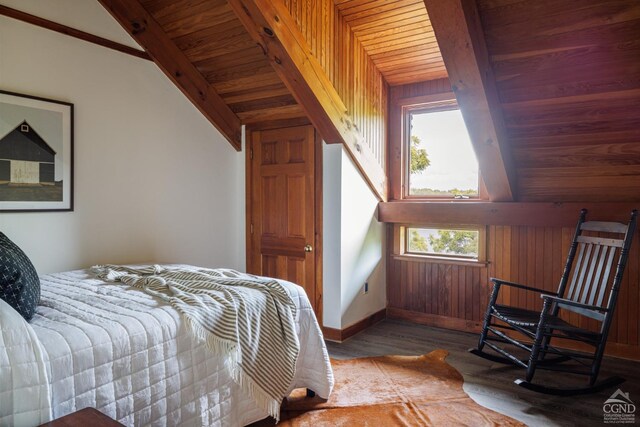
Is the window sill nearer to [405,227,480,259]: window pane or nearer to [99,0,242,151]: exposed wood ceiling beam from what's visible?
[405,227,480,259]: window pane

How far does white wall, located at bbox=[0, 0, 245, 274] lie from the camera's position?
8.87 feet

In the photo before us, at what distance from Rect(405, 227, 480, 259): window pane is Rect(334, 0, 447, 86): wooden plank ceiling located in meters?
1.34

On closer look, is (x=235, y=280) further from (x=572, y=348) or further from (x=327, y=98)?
(x=572, y=348)

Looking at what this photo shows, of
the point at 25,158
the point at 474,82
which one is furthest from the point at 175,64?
the point at 474,82

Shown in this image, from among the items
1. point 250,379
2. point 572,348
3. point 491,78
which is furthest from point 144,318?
point 572,348

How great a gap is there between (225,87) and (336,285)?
1878 mm

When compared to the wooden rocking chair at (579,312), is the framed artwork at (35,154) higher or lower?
higher

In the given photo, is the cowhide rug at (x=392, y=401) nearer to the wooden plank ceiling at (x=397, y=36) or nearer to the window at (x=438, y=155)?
the window at (x=438, y=155)

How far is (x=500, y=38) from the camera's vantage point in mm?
2520

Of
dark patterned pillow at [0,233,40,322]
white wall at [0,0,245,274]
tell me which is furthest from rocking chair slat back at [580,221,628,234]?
dark patterned pillow at [0,233,40,322]

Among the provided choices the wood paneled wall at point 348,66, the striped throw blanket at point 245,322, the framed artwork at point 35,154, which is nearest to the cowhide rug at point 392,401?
the striped throw blanket at point 245,322

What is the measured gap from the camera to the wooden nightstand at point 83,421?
127 centimetres

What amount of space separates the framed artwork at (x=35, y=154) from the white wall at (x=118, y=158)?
0.06 metres

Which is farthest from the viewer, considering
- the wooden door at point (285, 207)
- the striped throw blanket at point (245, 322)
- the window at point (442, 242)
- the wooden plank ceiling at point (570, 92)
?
the window at point (442, 242)
